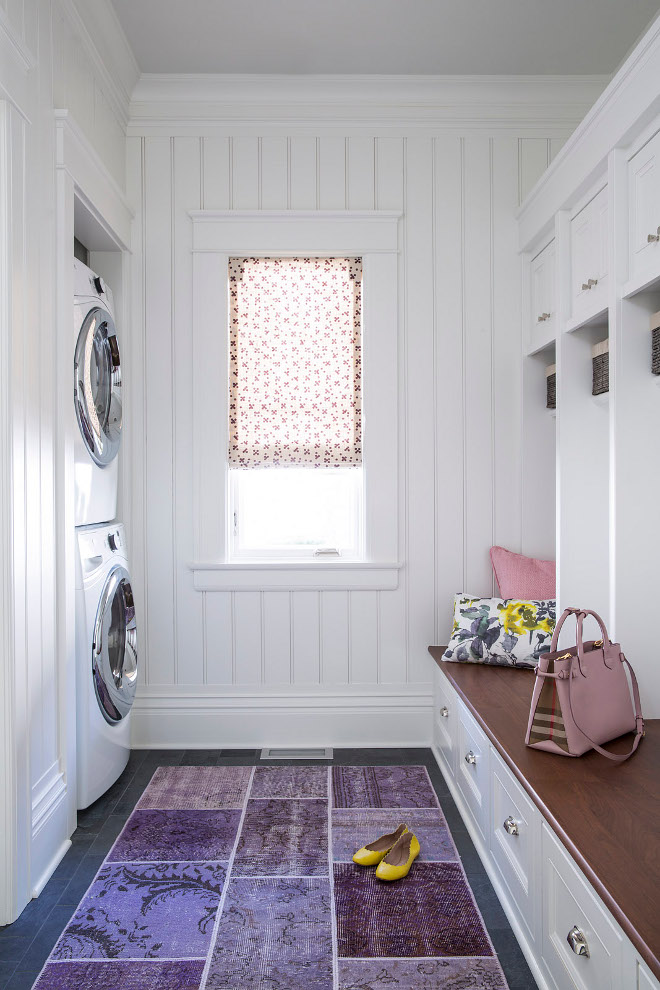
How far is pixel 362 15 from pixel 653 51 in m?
1.31

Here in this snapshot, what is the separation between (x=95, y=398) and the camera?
2736 mm

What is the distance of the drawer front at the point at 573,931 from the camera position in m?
1.31

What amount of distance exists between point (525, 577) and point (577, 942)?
1.80 m

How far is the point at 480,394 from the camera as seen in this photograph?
3.29 meters

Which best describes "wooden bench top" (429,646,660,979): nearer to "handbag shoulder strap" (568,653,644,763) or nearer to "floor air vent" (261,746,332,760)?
"handbag shoulder strap" (568,653,644,763)

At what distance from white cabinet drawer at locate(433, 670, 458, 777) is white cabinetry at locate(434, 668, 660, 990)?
123mm

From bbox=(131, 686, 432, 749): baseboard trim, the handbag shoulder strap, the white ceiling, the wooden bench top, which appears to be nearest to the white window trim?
bbox=(131, 686, 432, 749): baseboard trim

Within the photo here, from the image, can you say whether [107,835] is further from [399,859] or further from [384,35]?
[384,35]

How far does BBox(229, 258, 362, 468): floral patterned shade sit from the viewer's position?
3303 millimetres

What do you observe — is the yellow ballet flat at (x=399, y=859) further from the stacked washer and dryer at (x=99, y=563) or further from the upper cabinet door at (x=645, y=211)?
the upper cabinet door at (x=645, y=211)

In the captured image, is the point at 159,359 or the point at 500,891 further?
the point at 159,359

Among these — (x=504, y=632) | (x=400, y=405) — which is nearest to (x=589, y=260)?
(x=400, y=405)

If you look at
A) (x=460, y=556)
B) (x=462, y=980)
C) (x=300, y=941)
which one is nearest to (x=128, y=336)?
(x=460, y=556)

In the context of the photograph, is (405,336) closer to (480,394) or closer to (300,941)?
(480,394)
